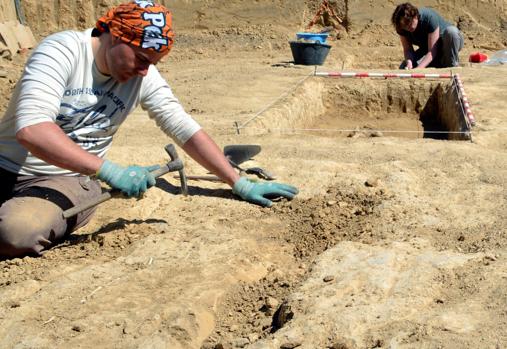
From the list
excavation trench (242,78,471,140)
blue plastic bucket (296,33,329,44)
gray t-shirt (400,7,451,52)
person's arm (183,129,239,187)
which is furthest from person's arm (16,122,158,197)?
blue plastic bucket (296,33,329,44)

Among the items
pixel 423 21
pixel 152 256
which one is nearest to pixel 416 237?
pixel 152 256

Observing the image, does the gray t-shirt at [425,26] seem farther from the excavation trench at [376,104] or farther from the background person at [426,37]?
the excavation trench at [376,104]

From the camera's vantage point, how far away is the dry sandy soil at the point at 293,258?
255 centimetres

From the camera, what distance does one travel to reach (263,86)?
7.88m

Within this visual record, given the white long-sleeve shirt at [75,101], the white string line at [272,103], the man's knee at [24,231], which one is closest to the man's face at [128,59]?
the white long-sleeve shirt at [75,101]

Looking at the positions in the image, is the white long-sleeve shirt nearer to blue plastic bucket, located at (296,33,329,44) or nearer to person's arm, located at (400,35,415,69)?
person's arm, located at (400,35,415,69)

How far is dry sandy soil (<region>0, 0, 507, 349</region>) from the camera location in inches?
100

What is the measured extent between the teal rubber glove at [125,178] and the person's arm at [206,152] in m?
0.48

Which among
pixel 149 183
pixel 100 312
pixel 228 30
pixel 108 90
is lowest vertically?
pixel 228 30

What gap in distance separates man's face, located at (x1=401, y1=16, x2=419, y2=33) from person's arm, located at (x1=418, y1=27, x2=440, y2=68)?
0.30m

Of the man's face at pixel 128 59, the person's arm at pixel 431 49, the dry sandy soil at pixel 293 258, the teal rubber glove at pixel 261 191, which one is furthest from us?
the person's arm at pixel 431 49

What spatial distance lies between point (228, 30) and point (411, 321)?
1010cm

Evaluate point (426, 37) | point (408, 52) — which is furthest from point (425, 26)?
point (408, 52)

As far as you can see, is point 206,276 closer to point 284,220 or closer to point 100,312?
point 100,312
